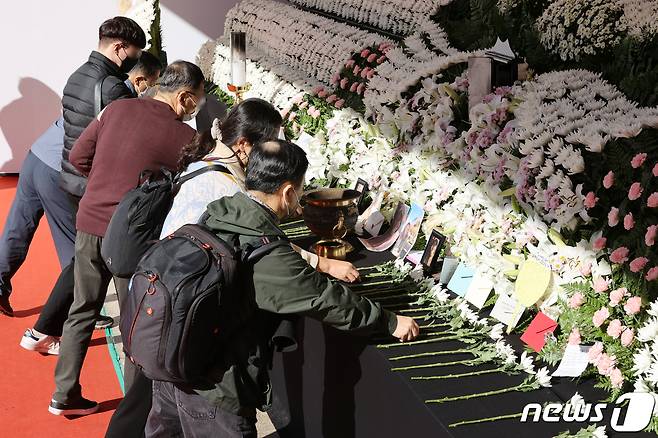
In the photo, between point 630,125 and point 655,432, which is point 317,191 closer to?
point 630,125

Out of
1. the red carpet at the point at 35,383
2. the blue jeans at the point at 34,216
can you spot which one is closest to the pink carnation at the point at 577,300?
the red carpet at the point at 35,383

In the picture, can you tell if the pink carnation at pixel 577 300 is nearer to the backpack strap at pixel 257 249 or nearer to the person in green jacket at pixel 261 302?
the person in green jacket at pixel 261 302

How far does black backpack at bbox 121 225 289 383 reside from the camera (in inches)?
88.0

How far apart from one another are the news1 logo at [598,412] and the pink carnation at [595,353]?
0.12 m

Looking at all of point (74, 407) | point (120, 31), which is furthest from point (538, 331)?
point (120, 31)

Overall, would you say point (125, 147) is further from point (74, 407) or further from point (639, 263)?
point (639, 263)

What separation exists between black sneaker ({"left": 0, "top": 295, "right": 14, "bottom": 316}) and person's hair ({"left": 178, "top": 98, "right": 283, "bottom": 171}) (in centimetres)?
263

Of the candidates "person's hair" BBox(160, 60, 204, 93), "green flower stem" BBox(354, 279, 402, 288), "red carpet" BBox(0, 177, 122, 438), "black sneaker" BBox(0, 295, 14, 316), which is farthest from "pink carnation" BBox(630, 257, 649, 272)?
"black sneaker" BBox(0, 295, 14, 316)

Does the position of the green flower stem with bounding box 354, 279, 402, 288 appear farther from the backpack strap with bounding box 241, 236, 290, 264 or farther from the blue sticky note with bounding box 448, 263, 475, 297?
the backpack strap with bounding box 241, 236, 290, 264

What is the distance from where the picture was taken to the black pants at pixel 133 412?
121 inches

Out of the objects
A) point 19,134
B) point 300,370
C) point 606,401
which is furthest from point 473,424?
point 19,134

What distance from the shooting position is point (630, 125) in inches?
91.4

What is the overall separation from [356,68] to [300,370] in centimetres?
146

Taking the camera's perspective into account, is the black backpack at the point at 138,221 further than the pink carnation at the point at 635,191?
Yes
